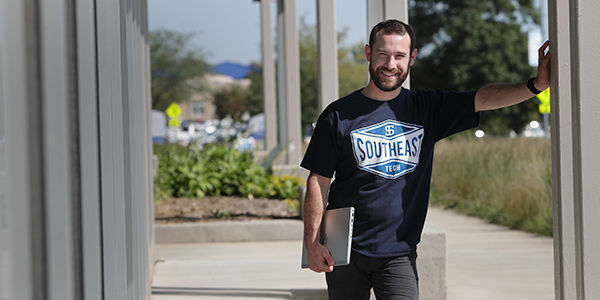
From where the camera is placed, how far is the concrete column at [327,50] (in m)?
6.87

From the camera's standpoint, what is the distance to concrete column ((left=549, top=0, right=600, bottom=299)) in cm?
242

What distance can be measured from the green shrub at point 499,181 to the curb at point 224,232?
3135mm

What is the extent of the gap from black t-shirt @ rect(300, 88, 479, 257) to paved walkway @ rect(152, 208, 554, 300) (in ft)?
7.47

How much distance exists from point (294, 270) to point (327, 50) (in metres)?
2.75

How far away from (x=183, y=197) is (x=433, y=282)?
5666 mm

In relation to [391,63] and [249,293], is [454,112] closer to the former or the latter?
[391,63]

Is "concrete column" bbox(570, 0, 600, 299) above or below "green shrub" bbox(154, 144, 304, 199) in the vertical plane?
above

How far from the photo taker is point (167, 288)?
5141mm

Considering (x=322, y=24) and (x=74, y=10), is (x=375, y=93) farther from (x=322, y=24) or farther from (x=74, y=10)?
(x=322, y=24)

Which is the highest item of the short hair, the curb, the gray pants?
the short hair

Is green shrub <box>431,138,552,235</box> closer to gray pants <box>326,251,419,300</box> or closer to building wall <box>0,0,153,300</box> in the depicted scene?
gray pants <box>326,251,419,300</box>

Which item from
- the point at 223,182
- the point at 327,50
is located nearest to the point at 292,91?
the point at 223,182

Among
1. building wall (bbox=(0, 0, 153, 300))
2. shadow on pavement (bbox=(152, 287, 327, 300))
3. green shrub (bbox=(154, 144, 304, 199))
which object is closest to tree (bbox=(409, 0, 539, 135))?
green shrub (bbox=(154, 144, 304, 199))

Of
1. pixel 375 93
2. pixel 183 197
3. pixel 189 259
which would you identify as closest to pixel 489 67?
pixel 183 197
